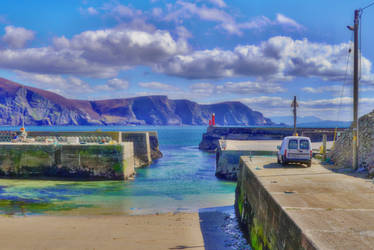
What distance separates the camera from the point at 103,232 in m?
13.4

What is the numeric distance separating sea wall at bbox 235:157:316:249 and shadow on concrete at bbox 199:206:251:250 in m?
0.47

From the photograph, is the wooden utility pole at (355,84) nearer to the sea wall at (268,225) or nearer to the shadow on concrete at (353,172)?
the shadow on concrete at (353,172)

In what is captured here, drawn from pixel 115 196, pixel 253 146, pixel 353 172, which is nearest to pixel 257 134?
pixel 253 146

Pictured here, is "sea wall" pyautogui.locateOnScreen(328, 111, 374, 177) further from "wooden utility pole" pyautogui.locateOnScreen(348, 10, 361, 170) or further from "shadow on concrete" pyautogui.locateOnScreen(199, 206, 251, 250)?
"shadow on concrete" pyautogui.locateOnScreen(199, 206, 251, 250)

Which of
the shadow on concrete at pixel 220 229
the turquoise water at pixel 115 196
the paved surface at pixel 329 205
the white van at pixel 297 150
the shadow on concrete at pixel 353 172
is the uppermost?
the white van at pixel 297 150

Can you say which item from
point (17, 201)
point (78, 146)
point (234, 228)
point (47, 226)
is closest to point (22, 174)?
point (78, 146)

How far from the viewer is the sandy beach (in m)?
11.9

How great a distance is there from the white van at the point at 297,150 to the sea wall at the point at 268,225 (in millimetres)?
4763

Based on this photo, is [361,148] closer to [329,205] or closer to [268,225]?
[329,205]

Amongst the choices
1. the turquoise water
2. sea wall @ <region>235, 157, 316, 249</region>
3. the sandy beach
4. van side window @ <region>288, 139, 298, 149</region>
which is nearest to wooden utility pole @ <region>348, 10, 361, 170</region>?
van side window @ <region>288, 139, 298, 149</region>

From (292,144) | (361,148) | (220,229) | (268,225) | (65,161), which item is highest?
(292,144)

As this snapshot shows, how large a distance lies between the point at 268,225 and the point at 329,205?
5.72 ft

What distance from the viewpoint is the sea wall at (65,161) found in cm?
2792

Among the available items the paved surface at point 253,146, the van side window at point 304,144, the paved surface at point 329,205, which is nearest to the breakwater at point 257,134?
the paved surface at point 253,146
